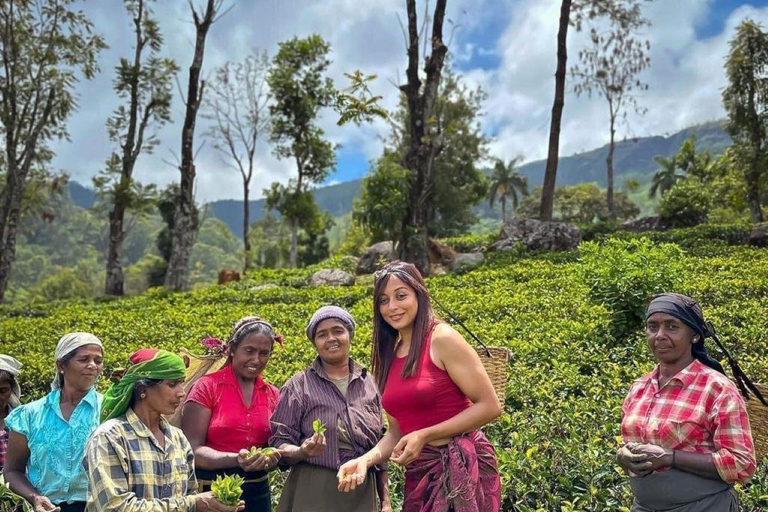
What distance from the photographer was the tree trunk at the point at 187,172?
1583 centimetres

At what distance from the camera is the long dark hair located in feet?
8.90

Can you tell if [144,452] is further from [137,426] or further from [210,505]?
[210,505]

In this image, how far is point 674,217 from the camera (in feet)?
62.4

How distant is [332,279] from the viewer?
49.1 ft

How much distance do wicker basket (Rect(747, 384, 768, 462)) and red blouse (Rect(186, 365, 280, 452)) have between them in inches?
88.0

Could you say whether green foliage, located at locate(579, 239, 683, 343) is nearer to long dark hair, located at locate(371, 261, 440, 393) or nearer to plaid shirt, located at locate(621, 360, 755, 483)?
plaid shirt, located at locate(621, 360, 755, 483)

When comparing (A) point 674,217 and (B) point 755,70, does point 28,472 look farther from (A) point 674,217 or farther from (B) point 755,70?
(B) point 755,70

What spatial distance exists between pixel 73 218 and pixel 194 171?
102 m

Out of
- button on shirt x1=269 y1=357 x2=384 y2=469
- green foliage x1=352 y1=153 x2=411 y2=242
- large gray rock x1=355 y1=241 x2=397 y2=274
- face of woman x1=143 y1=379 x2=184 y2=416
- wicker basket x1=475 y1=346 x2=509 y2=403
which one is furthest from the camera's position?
large gray rock x1=355 y1=241 x2=397 y2=274

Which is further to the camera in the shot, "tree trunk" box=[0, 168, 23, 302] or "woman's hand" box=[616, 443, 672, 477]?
"tree trunk" box=[0, 168, 23, 302]

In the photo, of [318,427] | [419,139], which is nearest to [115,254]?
[419,139]

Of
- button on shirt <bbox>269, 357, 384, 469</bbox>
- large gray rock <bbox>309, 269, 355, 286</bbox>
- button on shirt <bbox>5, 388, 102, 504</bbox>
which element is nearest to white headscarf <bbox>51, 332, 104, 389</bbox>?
button on shirt <bbox>5, 388, 102, 504</bbox>

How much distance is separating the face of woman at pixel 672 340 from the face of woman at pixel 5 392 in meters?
3.49

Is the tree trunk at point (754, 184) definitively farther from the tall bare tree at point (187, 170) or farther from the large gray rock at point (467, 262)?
the tall bare tree at point (187, 170)
